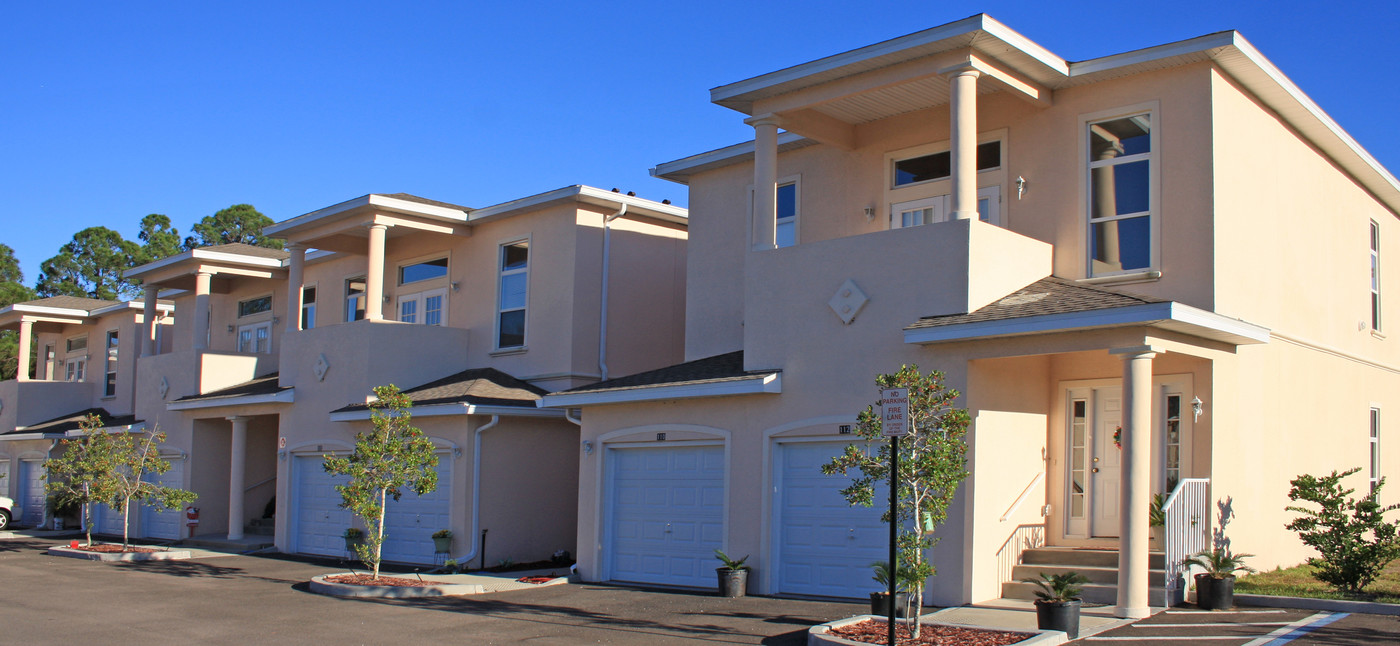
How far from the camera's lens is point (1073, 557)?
13.7 metres

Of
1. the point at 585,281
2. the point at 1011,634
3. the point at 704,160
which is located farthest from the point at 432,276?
the point at 1011,634

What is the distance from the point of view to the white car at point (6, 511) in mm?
31984

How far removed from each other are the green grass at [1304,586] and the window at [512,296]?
44.5ft

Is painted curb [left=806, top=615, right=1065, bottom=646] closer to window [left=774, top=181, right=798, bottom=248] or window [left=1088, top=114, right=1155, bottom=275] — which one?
window [left=1088, top=114, right=1155, bottom=275]

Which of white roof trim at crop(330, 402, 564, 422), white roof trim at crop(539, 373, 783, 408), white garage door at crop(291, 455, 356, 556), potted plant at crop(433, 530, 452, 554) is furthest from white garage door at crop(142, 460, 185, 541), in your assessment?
white roof trim at crop(539, 373, 783, 408)

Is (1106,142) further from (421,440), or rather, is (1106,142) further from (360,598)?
(360,598)

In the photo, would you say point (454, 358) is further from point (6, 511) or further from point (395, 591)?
point (6, 511)

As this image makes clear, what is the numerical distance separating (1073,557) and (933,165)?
5.95 metres

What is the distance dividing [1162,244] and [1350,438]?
5674mm

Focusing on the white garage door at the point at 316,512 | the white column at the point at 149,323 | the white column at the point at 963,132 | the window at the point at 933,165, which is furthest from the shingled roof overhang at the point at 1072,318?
the white column at the point at 149,323

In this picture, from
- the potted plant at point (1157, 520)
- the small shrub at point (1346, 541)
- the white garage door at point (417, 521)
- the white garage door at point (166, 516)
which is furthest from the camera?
the white garage door at point (166, 516)

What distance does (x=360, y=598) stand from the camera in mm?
15758

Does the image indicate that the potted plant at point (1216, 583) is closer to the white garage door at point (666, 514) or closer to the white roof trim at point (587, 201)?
the white garage door at point (666, 514)

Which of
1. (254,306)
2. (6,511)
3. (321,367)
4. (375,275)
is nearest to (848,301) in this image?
(375,275)
